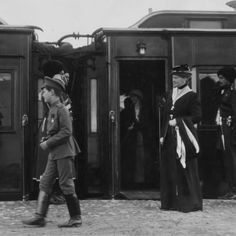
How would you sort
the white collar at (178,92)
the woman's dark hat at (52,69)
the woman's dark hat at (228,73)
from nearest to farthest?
the white collar at (178,92)
the woman's dark hat at (52,69)
the woman's dark hat at (228,73)

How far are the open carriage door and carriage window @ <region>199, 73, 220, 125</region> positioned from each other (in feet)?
9.26

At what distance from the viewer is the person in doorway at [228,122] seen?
31.2ft

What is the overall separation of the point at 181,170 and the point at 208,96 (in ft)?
6.22

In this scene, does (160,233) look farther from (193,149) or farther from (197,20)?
(197,20)

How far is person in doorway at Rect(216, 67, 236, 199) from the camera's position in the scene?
952cm

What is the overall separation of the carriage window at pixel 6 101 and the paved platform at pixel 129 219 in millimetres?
1250

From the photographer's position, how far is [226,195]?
10023mm

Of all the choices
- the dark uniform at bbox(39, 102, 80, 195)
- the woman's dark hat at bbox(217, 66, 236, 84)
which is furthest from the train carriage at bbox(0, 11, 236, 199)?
the dark uniform at bbox(39, 102, 80, 195)

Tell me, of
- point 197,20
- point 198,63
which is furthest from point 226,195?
point 197,20

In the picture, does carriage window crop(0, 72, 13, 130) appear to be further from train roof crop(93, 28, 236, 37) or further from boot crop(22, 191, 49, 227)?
boot crop(22, 191, 49, 227)

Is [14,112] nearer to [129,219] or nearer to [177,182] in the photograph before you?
[177,182]

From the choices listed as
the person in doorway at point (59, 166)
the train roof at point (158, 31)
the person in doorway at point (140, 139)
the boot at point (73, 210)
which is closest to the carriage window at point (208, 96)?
the train roof at point (158, 31)

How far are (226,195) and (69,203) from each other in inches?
147

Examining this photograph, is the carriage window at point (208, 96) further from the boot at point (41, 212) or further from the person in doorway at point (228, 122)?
the boot at point (41, 212)
